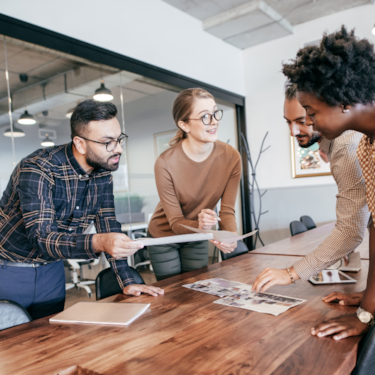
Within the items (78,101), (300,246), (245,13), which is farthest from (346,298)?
(245,13)

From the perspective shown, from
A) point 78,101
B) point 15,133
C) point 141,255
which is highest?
point 78,101

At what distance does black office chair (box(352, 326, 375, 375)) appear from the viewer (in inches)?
35.1

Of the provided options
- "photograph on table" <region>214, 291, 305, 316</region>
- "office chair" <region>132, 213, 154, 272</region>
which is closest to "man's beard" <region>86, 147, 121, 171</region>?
"photograph on table" <region>214, 291, 305, 316</region>

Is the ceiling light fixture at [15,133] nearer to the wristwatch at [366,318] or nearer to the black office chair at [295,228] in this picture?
the black office chair at [295,228]

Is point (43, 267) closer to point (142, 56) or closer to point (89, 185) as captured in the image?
point (89, 185)

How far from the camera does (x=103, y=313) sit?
126 cm

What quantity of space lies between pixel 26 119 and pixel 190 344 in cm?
251

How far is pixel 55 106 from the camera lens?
3.06 m

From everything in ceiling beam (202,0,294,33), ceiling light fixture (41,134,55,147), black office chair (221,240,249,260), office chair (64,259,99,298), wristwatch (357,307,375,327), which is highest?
ceiling beam (202,0,294,33)

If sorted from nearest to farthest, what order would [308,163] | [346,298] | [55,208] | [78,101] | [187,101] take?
[346,298]
[55,208]
[187,101]
[78,101]
[308,163]

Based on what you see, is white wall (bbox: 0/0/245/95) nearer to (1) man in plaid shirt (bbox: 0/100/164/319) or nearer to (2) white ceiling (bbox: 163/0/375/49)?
(2) white ceiling (bbox: 163/0/375/49)

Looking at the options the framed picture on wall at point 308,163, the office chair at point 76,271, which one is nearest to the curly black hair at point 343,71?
the office chair at point 76,271

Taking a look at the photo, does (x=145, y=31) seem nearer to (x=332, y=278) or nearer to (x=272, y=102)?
(x=272, y=102)

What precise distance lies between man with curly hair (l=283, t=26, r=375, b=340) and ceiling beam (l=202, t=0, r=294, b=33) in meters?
3.70
